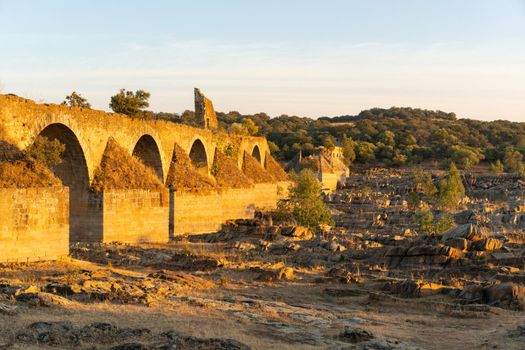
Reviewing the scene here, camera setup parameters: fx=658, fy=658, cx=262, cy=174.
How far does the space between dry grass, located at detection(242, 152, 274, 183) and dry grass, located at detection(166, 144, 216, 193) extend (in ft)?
44.9

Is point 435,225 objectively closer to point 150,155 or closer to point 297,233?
point 297,233

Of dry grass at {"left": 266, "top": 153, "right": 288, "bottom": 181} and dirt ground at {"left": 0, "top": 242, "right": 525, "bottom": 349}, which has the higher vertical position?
dry grass at {"left": 266, "top": 153, "right": 288, "bottom": 181}

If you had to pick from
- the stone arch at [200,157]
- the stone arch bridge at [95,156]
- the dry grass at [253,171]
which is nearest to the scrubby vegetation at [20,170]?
the stone arch bridge at [95,156]

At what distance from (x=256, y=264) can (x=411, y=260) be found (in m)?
4.54

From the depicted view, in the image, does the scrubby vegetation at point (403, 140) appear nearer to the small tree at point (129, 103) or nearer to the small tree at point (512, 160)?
the small tree at point (512, 160)

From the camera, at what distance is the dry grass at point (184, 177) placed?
28.3 meters

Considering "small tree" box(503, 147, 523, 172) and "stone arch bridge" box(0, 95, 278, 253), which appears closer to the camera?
"stone arch bridge" box(0, 95, 278, 253)

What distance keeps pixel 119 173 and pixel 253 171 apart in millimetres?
22874

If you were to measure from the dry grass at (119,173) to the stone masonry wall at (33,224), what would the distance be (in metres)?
4.65

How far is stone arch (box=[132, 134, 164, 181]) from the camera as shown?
27.9 metres

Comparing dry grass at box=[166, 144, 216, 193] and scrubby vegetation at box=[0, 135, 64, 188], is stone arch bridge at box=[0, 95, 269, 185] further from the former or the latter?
scrubby vegetation at box=[0, 135, 64, 188]

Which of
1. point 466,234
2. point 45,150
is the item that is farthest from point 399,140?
point 45,150

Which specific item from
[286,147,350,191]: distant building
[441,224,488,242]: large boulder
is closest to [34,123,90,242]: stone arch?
[441,224,488,242]: large boulder

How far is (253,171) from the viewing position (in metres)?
44.6
